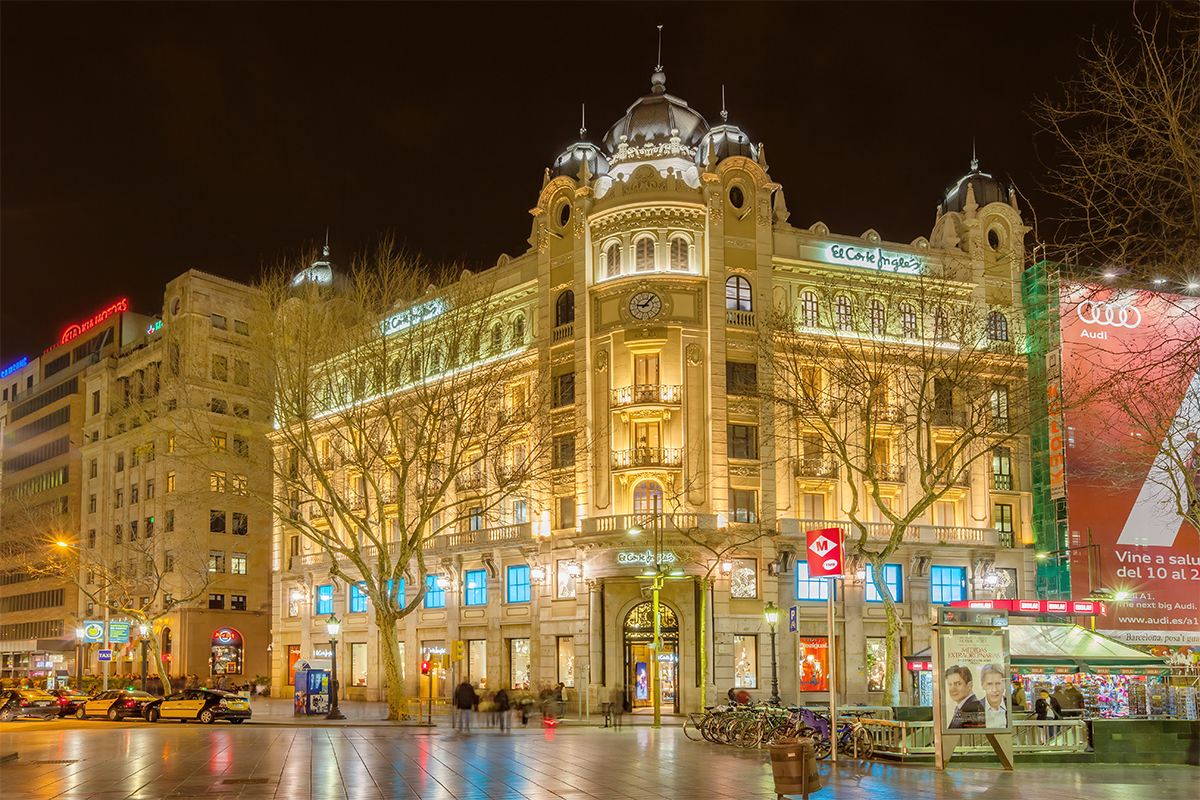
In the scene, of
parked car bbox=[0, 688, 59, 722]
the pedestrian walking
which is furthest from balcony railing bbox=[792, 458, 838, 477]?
parked car bbox=[0, 688, 59, 722]

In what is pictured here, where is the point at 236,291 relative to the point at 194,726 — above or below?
above

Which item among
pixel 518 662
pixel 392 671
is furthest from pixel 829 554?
pixel 518 662

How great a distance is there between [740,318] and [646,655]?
13998 mm

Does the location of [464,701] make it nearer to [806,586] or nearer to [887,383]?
[806,586]

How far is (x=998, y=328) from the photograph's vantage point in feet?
173

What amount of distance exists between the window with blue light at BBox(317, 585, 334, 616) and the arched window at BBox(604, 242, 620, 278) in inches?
935

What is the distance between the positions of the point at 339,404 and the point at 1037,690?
2324cm

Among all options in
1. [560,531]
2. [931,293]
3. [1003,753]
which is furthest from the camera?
[560,531]

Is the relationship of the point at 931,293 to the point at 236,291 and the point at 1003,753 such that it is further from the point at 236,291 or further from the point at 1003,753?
the point at 236,291

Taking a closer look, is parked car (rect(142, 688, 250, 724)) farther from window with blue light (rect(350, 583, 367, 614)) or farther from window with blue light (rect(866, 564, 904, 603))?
window with blue light (rect(866, 564, 904, 603))

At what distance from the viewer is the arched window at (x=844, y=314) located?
49406 millimetres

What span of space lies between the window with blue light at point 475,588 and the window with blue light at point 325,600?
1041 cm

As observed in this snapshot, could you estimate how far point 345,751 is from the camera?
86.6 feet

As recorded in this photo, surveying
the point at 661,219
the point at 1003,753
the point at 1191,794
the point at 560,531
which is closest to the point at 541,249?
the point at 661,219
